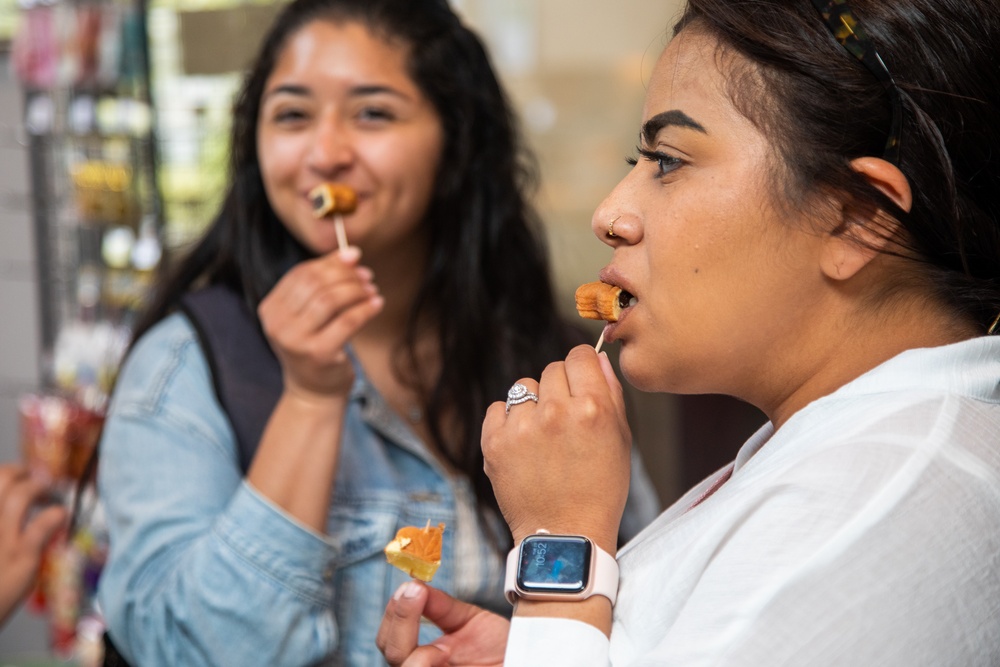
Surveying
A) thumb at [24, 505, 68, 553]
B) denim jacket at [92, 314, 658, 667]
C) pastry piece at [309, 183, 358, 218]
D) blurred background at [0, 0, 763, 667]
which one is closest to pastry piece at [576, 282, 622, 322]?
denim jacket at [92, 314, 658, 667]

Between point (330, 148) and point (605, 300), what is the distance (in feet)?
2.76

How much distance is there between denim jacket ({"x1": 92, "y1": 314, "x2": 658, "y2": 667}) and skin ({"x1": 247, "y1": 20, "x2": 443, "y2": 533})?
3.5 inches

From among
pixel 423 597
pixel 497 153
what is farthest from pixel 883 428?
pixel 497 153

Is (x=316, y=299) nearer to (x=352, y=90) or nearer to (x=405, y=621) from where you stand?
(x=352, y=90)

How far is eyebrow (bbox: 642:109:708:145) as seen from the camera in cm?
87

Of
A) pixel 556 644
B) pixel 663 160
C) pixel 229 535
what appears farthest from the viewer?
pixel 229 535

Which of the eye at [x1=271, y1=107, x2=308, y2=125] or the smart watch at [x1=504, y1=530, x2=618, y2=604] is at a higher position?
the eye at [x1=271, y1=107, x2=308, y2=125]

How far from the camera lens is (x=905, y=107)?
2.72ft

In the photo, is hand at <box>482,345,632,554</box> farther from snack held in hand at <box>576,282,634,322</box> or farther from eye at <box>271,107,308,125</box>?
eye at <box>271,107,308,125</box>

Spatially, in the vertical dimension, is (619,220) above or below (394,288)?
above

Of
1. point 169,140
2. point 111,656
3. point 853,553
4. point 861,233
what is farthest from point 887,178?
point 169,140

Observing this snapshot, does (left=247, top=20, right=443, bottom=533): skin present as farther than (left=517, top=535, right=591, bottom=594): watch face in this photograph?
Yes

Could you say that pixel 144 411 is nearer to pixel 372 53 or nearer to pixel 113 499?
pixel 113 499

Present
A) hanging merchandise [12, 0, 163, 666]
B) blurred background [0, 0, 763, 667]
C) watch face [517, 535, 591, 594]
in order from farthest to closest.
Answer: blurred background [0, 0, 763, 667]
hanging merchandise [12, 0, 163, 666]
watch face [517, 535, 591, 594]
